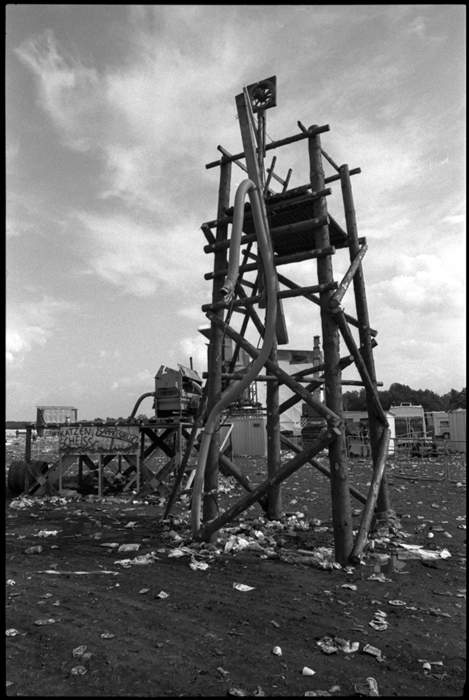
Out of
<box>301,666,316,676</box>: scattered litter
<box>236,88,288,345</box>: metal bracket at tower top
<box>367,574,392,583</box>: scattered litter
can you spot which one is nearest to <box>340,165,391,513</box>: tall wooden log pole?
<box>236,88,288,345</box>: metal bracket at tower top

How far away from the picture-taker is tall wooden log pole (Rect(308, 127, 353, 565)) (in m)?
5.78

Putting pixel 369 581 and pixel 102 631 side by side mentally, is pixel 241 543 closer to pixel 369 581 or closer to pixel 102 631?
pixel 369 581

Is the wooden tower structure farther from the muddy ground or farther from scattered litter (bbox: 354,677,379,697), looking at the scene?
scattered litter (bbox: 354,677,379,697)

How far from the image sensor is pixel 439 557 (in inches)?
243

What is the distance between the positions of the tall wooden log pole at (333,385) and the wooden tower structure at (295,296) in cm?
1

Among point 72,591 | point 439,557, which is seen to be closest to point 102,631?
point 72,591

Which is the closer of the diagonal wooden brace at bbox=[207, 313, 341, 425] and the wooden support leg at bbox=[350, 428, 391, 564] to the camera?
the wooden support leg at bbox=[350, 428, 391, 564]

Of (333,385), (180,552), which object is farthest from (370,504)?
(180,552)

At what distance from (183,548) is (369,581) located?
8.57 feet

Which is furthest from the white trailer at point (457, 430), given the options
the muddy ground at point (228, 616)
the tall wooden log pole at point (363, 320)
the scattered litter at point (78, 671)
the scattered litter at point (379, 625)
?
the scattered litter at point (78, 671)

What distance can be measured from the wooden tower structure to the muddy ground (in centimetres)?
67

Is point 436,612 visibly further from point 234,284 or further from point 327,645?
point 234,284

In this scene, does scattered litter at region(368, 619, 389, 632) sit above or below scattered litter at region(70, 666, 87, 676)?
below

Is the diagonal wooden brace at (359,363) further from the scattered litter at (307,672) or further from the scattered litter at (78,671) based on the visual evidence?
the scattered litter at (78,671)
